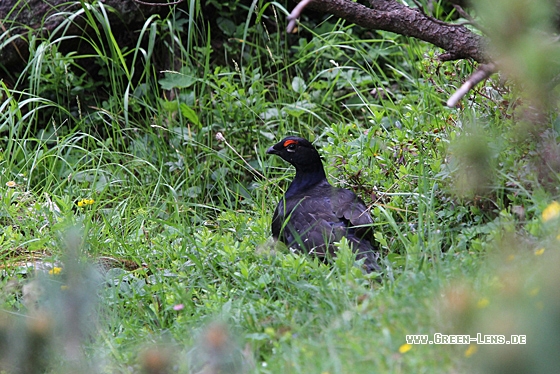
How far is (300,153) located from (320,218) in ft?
2.52

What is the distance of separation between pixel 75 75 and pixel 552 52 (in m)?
4.60

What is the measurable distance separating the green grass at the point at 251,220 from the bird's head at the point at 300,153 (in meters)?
0.10

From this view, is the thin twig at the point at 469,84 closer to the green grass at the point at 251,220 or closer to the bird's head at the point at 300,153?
the green grass at the point at 251,220

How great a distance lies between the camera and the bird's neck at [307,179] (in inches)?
179

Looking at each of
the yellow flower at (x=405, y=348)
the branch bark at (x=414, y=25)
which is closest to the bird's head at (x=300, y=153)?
the branch bark at (x=414, y=25)

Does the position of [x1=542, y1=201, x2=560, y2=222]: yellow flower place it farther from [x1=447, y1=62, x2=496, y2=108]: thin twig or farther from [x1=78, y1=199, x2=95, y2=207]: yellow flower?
[x1=78, y1=199, x2=95, y2=207]: yellow flower

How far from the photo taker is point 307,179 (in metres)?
4.56

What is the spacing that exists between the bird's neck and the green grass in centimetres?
10

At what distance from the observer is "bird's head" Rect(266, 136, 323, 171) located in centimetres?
457

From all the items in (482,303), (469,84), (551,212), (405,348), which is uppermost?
(469,84)

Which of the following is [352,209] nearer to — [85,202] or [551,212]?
[551,212]

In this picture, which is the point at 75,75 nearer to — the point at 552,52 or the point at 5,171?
the point at 5,171

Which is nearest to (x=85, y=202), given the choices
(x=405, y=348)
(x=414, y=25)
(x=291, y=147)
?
(x=291, y=147)

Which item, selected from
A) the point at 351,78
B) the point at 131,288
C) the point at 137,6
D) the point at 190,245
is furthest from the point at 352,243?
the point at 137,6
